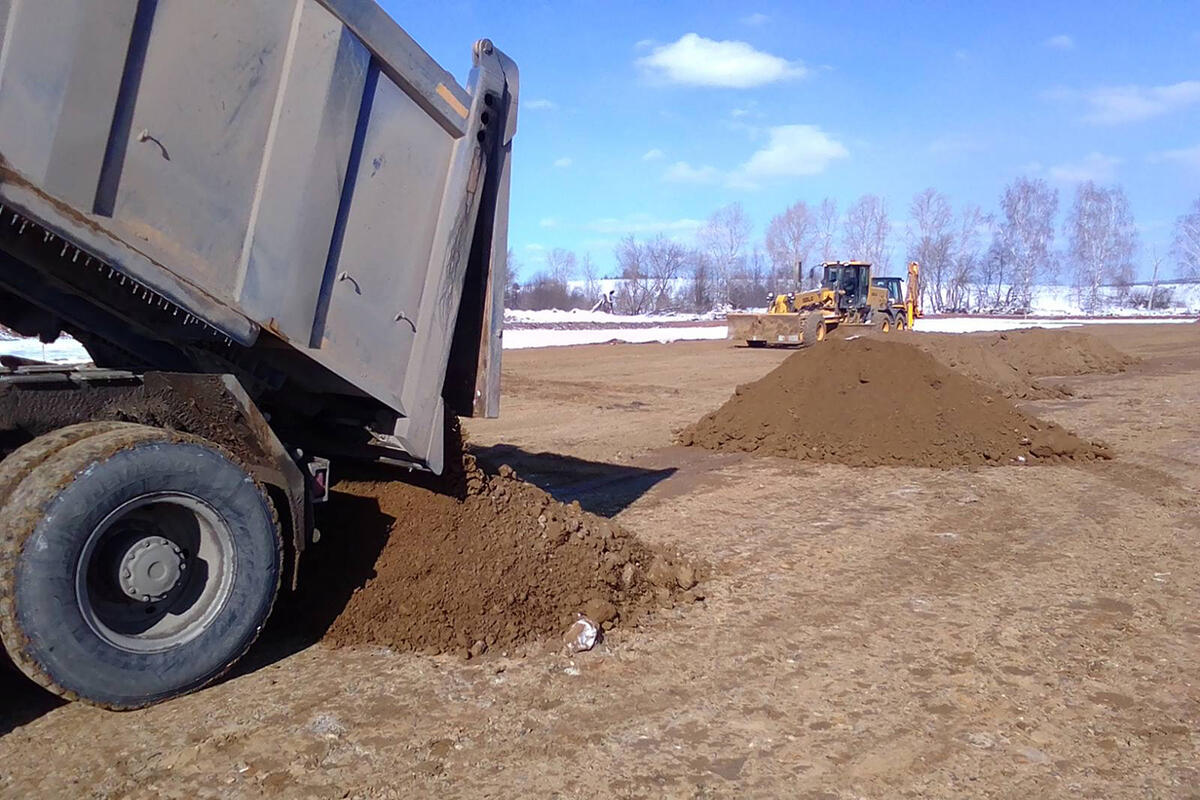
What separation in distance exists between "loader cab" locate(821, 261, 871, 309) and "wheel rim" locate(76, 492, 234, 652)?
1164 inches

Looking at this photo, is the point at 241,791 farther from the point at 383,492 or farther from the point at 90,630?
the point at 383,492

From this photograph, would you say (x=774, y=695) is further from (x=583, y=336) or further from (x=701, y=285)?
(x=701, y=285)

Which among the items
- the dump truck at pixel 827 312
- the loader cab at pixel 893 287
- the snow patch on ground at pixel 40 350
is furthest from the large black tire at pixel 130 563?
the loader cab at pixel 893 287

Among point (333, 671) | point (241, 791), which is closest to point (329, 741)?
point (241, 791)

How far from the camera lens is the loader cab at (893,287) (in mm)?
34031

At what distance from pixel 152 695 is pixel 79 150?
2150 mm

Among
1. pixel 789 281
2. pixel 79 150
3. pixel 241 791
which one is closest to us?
pixel 241 791

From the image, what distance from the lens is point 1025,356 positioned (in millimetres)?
21938

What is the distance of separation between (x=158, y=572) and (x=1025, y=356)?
72.3 ft

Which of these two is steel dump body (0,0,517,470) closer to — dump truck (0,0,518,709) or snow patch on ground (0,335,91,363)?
dump truck (0,0,518,709)

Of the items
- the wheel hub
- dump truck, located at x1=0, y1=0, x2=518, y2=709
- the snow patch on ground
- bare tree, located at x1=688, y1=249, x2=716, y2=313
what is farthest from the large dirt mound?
bare tree, located at x1=688, y1=249, x2=716, y2=313

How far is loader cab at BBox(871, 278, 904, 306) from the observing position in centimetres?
3403

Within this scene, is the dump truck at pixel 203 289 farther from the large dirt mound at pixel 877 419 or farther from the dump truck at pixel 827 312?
the dump truck at pixel 827 312

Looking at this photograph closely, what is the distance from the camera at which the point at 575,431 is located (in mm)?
12227
